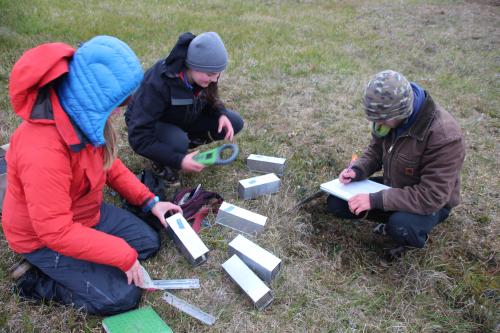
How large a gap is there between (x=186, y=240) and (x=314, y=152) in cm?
203

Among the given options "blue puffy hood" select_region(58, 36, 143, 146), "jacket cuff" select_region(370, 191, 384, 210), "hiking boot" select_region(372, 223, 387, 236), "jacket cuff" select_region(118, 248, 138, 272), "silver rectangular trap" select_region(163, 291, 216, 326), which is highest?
"blue puffy hood" select_region(58, 36, 143, 146)

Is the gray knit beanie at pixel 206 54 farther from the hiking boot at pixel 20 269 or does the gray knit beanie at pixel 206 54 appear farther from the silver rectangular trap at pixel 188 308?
the hiking boot at pixel 20 269

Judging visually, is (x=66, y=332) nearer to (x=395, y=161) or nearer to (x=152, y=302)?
(x=152, y=302)

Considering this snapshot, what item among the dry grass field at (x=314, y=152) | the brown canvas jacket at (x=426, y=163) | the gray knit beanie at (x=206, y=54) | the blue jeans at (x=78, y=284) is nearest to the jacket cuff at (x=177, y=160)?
the dry grass field at (x=314, y=152)

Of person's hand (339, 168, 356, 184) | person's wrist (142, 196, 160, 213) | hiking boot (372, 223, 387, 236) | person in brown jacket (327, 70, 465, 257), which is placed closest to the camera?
person in brown jacket (327, 70, 465, 257)

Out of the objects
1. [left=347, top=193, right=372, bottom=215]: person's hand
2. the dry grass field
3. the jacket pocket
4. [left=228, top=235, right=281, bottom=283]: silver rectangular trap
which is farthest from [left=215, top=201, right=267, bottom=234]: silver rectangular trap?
the jacket pocket

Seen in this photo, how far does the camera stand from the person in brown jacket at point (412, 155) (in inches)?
100

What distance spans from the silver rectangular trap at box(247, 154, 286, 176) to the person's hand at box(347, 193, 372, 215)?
1.08 m

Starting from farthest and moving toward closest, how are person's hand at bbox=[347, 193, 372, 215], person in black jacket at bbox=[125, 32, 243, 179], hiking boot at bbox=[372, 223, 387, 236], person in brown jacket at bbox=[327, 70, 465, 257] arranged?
1. hiking boot at bbox=[372, 223, 387, 236]
2. person in black jacket at bbox=[125, 32, 243, 179]
3. person's hand at bbox=[347, 193, 372, 215]
4. person in brown jacket at bbox=[327, 70, 465, 257]

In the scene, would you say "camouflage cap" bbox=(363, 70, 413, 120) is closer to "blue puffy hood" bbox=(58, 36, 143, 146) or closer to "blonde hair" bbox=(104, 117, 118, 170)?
"blue puffy hood" bbox=(58, 36, 143, 146)

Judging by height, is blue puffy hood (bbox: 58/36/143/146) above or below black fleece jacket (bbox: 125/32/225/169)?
above

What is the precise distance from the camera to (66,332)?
2.31 metres

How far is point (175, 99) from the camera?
3.33m

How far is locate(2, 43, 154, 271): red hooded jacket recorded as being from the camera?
1.88 meters
